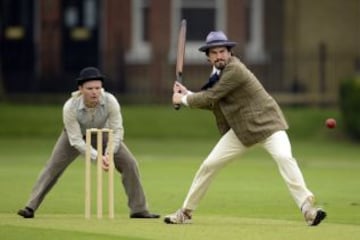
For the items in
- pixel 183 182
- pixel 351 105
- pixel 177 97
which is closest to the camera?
pixel 177 97

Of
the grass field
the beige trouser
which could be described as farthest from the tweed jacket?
the beige trouser

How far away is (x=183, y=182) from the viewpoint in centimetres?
2342

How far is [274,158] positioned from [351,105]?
57.6 ft

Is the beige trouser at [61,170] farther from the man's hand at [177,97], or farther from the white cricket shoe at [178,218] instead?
the man's hand at [177,97]

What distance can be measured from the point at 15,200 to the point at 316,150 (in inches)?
501

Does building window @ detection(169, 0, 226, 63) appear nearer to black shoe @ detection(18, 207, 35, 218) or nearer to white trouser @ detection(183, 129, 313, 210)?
black shoe @ detection(18, 207, 35, 218)

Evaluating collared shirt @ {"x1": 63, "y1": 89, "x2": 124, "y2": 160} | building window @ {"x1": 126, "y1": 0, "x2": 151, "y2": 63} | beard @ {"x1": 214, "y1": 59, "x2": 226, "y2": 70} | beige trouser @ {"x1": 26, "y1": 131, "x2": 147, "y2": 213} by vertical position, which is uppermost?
beard @ {"x1": 214, "y1": 59, "x2": 226, "y2": 70}

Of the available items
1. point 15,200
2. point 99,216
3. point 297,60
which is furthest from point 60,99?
point 99,216

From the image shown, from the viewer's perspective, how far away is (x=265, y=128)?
641 inches

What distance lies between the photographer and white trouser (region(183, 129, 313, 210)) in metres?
16.2

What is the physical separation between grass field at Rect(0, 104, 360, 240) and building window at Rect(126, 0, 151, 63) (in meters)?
2.92

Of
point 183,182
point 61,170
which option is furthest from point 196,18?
point 61,170

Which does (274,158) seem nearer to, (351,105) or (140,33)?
(351,105)

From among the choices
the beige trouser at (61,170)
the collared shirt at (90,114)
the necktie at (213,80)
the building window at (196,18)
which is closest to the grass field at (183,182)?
the beige trouser at (61,170)
